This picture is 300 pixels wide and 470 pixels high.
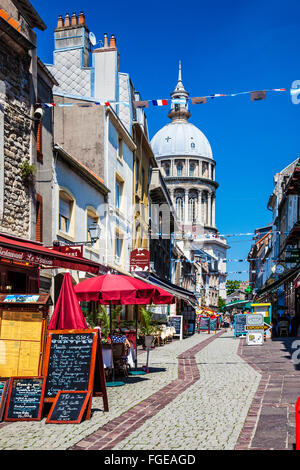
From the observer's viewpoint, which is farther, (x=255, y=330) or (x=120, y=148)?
(x=120, y=148)

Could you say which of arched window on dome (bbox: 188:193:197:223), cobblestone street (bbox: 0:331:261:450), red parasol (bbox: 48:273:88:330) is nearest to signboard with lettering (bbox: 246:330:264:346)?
cobblestone street (bbox: 0:331:261:450)

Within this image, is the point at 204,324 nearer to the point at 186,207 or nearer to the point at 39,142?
the point at 39,142

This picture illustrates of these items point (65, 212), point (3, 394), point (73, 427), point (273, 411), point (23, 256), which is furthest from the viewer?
point (65, 212)

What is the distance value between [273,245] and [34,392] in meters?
50.4

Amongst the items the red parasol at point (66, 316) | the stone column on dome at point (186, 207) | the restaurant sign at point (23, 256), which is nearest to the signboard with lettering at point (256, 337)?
the restaurant sign at point (23, 256)

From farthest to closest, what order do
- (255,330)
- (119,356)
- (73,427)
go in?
(255,330), (119,356), (73,427)

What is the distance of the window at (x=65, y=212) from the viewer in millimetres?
17627

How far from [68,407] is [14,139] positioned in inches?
329

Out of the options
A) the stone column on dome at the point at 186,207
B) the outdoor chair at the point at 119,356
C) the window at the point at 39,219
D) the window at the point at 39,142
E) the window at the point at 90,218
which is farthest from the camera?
the stone column on dome at the point at 186,207

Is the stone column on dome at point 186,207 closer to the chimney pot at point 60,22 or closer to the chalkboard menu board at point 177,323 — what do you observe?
the chalkboard menu board at point 177,323

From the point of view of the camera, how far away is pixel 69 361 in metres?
7.51

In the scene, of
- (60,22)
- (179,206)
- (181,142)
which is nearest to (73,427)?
(60,22)

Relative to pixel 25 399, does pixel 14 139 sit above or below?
above

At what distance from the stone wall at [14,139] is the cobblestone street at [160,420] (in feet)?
16.4
